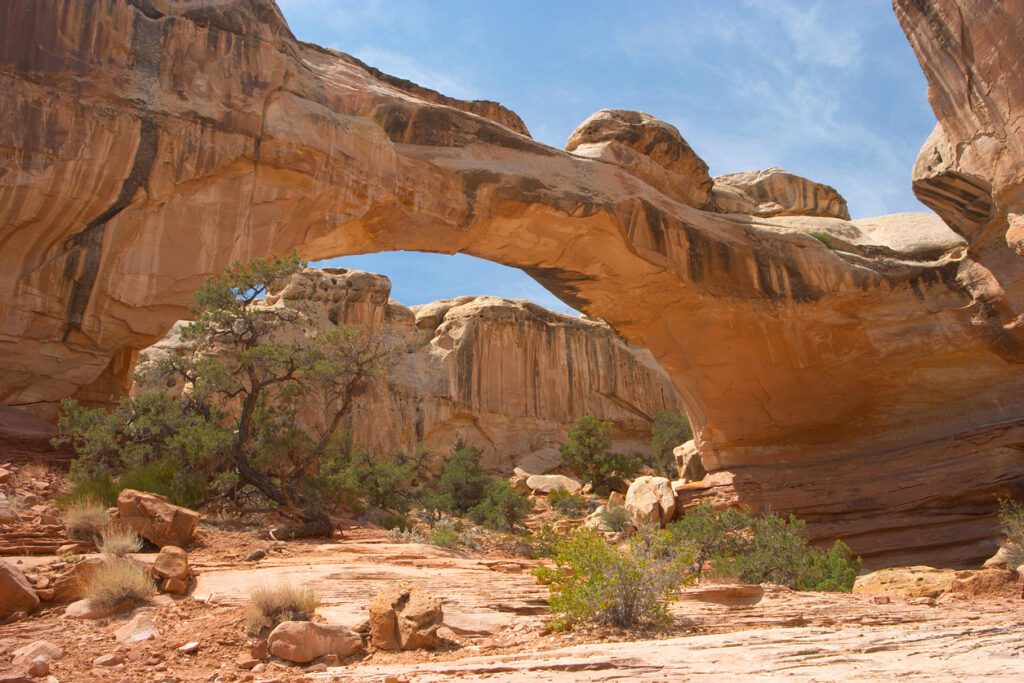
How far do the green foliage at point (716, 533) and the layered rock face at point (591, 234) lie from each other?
254cm

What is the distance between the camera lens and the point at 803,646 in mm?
5613

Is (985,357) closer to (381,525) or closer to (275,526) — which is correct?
(381,525)

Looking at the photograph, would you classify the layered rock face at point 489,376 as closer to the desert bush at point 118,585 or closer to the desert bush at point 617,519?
the desert bush at point 617,519

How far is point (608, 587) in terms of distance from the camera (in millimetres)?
6941

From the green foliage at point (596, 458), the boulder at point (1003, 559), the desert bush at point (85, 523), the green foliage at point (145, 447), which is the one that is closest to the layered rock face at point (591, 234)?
the green foliage at point (145, 447)

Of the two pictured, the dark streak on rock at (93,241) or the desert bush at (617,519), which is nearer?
the dark streak on rock at (93,241)

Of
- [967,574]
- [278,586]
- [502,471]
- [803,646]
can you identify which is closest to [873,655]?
[803,646]

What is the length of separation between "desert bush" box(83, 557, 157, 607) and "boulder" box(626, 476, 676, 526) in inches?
527

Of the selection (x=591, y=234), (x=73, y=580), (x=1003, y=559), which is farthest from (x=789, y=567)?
(x=73, y=580)

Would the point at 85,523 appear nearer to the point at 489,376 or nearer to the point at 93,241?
the point at 93,241

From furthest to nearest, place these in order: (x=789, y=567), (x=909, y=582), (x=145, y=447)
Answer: (x=789, y=567)
(x=909, y=582)
(x=145, y=447)

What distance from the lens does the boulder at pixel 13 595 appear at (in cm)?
638

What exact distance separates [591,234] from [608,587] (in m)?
10.4

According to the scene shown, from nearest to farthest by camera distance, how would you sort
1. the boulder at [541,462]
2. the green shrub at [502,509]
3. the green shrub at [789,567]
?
the green shrub at [789,567], the green shrub at [502,509], the boulder at [541,462]
